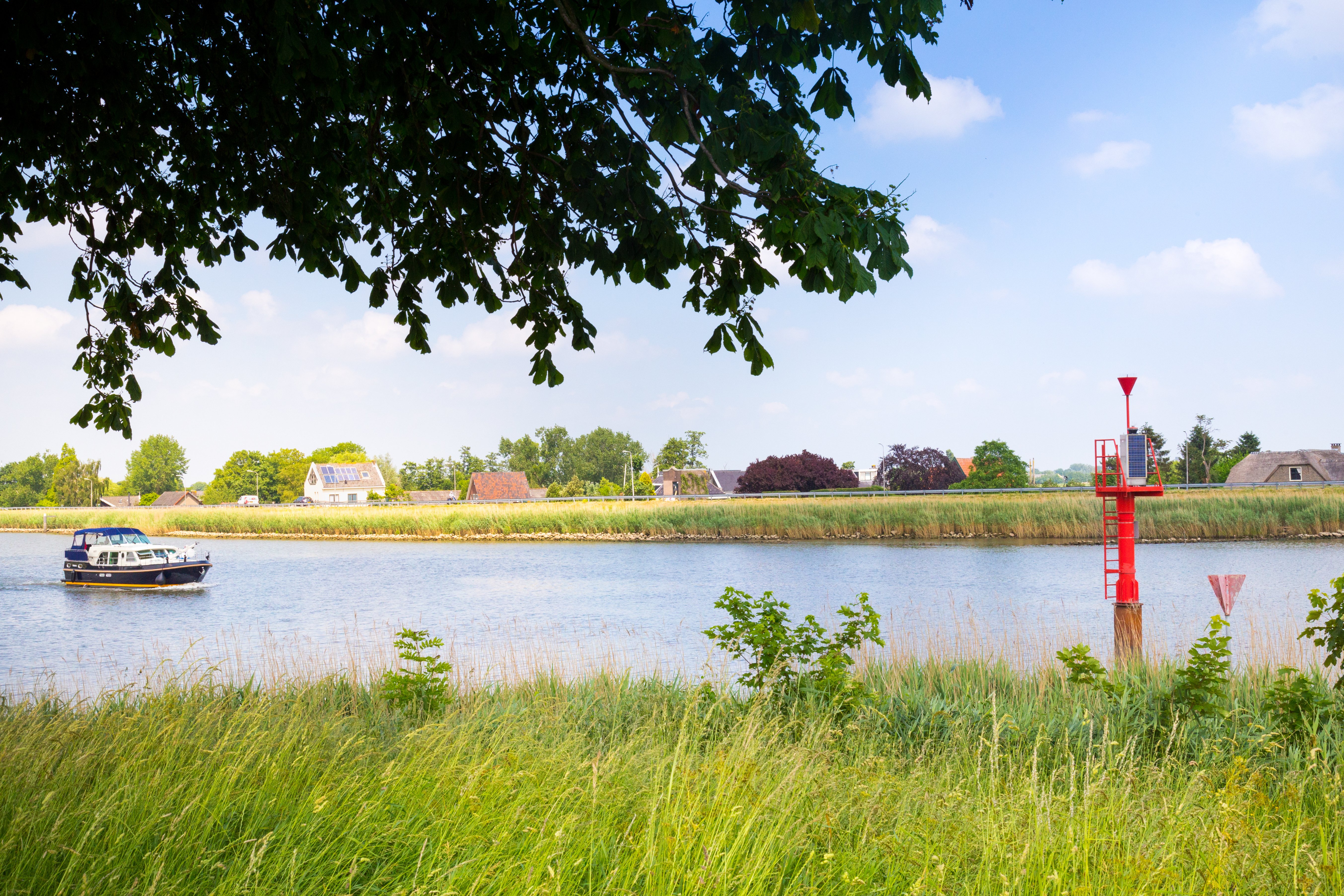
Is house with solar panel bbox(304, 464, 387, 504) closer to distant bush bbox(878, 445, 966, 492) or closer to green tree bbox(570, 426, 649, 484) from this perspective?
green tree bbox(570, 426, 649, 484)

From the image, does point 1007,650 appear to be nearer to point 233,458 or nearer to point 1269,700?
point 1269,700

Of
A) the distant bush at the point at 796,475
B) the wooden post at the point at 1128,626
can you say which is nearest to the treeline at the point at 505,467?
the distant bush at the point at 796,475

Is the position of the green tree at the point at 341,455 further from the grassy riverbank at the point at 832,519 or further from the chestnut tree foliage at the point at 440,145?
the chestnut tree foliage at the point at 440,145

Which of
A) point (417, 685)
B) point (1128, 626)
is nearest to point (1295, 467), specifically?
point (1128, 626)

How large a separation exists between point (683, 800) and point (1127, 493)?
1003 centimetres

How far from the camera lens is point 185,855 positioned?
269 centimetres

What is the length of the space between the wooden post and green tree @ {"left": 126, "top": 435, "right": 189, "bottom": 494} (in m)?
124

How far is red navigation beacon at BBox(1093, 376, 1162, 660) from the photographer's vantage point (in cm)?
1039

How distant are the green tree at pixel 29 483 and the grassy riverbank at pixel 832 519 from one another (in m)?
75.9

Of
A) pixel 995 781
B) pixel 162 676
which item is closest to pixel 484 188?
pixel 995 781

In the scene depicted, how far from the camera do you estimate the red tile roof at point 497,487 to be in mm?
88125

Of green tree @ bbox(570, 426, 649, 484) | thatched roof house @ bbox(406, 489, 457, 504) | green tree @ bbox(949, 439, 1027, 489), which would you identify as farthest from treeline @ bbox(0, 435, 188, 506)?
green tree @ bbox(949, 439, 1027, 489)

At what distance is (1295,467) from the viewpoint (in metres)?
64.1

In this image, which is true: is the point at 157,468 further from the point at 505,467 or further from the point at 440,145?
the point at 440,145
